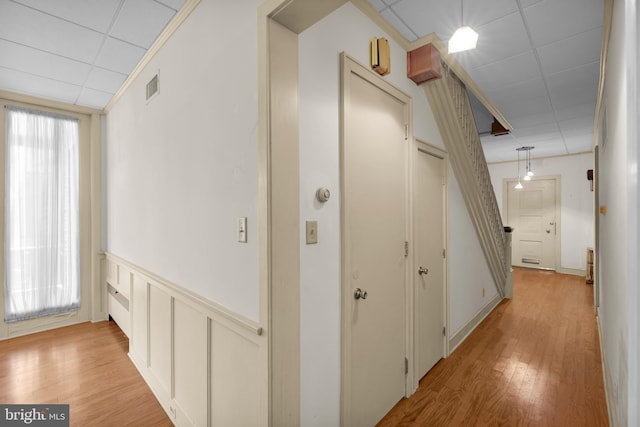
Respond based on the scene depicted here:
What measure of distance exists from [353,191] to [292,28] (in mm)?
881

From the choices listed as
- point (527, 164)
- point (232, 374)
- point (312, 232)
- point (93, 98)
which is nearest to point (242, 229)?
point (312, 232)

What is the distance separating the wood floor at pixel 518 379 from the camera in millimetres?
1991

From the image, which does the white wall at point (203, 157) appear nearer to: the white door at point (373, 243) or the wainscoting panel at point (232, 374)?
the wainscoting panel at point (232, 374)

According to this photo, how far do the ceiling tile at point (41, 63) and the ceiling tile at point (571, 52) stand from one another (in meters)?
4.03

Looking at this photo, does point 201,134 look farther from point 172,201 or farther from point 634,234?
point 634,234

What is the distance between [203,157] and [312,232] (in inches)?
33.0

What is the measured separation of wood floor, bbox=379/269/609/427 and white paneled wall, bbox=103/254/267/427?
110 centimetres

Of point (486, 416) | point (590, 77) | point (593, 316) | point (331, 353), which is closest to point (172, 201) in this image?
point (331, 353)

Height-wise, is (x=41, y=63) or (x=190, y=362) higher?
(x=41, y=63)

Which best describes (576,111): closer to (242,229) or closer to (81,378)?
(242,229)

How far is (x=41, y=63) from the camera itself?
2.50 m

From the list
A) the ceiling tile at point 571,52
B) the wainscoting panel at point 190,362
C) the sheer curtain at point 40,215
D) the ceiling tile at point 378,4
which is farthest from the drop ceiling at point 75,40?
the ceiling tile at point 571,52

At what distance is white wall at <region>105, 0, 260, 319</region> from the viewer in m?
1.40

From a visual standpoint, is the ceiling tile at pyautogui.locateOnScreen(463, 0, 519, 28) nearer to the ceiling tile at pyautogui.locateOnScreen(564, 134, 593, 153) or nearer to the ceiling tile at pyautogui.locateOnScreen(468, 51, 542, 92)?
the ceiling tile at pyautogui.locateOnScreen(468, 51, 542, 92)
